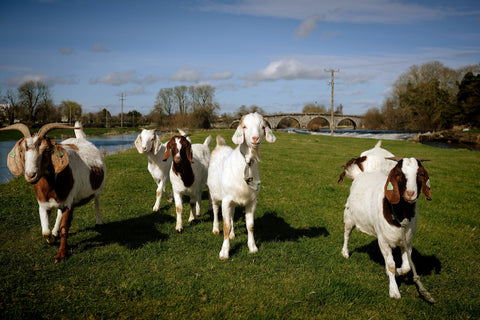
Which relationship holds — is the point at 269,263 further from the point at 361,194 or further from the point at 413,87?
the point at 413,87

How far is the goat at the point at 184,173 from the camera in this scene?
6.96 meters

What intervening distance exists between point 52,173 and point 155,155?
381 cm

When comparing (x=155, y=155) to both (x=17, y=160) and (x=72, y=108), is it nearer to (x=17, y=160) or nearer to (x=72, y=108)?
(x=17, y=160)

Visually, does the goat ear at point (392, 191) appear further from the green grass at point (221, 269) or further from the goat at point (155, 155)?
the goat at point (155, 155)

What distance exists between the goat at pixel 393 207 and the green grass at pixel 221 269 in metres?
0.68

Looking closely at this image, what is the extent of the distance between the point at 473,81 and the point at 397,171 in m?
63.5

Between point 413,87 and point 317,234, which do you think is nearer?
point 317,234

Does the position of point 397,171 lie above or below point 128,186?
above

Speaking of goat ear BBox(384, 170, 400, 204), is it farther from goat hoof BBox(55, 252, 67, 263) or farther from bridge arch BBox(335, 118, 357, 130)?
bridge arch BBox(335, 118, 357, 130)

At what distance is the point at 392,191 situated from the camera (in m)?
4.19

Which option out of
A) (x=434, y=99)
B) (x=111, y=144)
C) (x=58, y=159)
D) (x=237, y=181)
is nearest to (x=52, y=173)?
(x=58, y=159)

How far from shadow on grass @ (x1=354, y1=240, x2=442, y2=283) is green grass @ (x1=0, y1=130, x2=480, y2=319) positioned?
2 cm

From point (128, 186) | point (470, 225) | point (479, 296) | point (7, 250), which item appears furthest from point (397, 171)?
point (128, 186)

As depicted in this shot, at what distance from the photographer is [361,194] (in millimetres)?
5301
